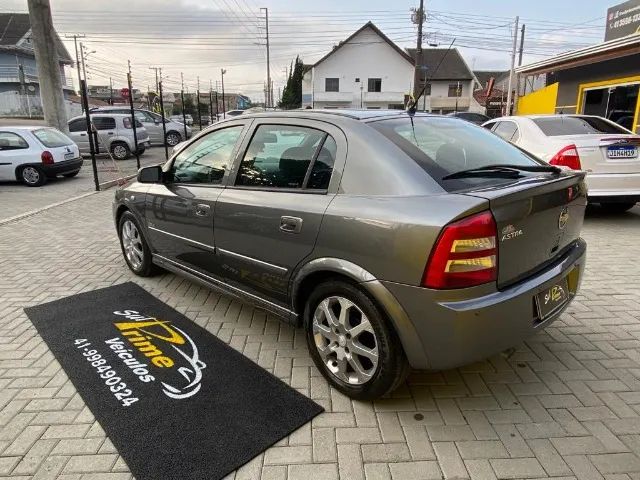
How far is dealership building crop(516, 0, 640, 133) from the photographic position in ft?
38.9

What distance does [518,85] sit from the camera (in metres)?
21.5

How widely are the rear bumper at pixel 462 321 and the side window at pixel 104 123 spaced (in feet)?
56.2

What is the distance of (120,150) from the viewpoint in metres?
17.4

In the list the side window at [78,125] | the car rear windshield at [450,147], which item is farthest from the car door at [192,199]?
the side window at [78,125]

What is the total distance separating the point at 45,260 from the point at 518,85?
2139 centimetres

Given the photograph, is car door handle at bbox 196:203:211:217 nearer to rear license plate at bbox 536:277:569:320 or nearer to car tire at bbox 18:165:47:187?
rear license plate at bbox 536:277:569:320

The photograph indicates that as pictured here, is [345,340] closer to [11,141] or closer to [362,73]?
[11,141]

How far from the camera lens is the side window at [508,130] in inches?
289

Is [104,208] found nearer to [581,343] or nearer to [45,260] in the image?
[45,260]

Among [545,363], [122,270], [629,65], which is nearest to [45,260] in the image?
[122,270]

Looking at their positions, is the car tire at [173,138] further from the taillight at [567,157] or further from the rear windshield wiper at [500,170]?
the rear windshield wiper at [500,170]

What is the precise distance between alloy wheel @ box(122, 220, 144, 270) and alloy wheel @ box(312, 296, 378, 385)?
8.50 ft

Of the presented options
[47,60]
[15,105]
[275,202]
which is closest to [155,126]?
[47,60]

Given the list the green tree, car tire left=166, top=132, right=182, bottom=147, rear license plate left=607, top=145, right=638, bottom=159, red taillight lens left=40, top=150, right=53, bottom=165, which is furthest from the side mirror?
the green tree
